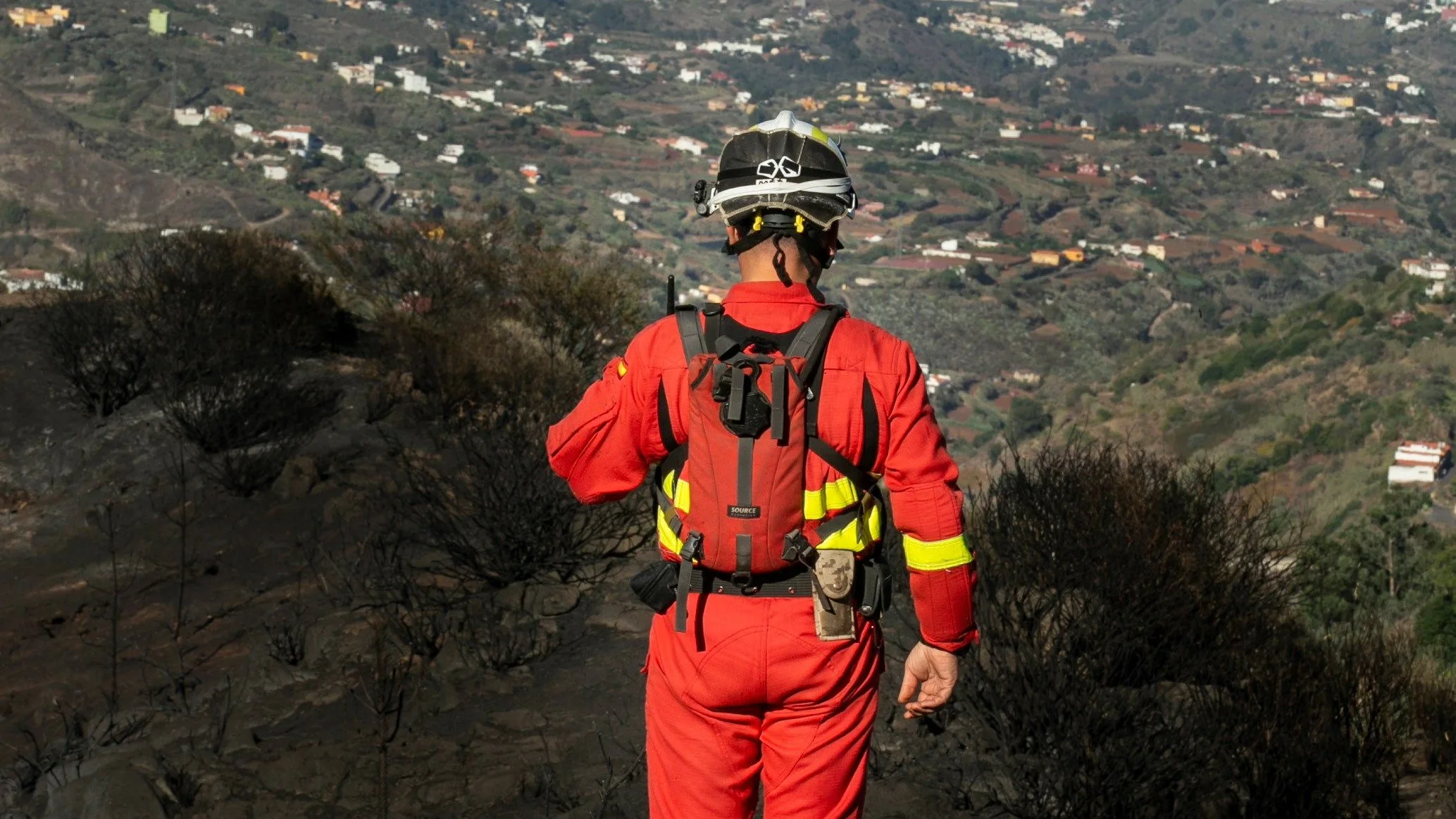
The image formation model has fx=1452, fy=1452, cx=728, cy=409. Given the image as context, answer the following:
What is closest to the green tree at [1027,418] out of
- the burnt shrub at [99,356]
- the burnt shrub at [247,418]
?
the burnt shrub at [99,356]

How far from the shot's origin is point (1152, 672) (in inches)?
229

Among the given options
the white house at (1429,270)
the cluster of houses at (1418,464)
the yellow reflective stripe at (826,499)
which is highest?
the yellow reflective stripe at (826,499)

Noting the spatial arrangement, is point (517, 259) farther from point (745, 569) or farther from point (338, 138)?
point (338, 138)

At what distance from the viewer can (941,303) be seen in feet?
221

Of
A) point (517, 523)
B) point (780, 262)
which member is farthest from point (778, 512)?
point (517, 523)

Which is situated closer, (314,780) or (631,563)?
(314,780)

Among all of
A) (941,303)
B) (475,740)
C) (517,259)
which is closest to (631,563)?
(475,740)

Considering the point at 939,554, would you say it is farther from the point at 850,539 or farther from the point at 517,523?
the point at 517,523

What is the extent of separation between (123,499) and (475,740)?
215 inches

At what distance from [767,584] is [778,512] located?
0.49ft

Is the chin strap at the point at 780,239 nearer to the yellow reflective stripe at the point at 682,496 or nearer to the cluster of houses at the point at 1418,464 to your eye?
the yellow reflective stripe at the point at 682,496

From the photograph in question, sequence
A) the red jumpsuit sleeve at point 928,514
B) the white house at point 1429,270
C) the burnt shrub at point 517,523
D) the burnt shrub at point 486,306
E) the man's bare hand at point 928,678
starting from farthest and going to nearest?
the white house at point 1429,270 < the burnt shrub at point 486,306 < the burnt shrub at point 517,523 < the man's bare hand at point 928,678 < the red jumpsuit sleeve at point 928,514

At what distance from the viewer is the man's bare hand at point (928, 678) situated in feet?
8.86

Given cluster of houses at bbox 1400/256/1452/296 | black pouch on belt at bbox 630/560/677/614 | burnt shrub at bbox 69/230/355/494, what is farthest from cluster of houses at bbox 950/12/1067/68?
black pouch on belt at bbox 630/560/677/614
